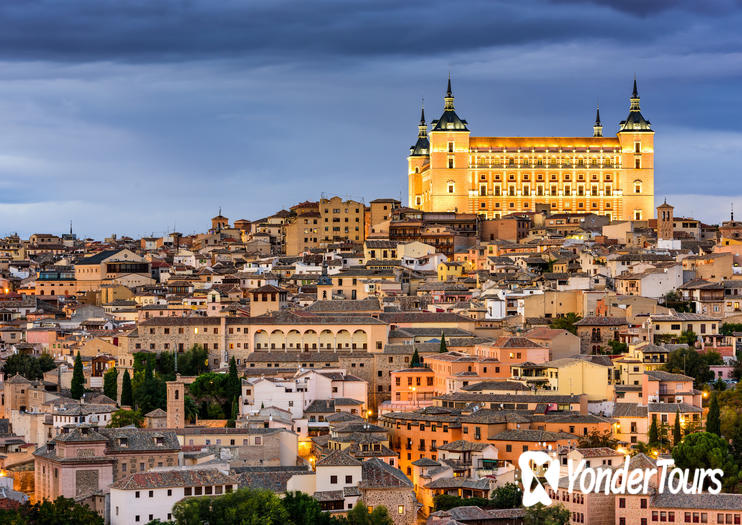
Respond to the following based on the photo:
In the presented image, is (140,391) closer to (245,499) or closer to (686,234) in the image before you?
(245,499)

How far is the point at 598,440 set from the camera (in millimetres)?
51656

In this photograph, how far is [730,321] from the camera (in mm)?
63906

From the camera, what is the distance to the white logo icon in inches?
1807

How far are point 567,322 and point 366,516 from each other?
23.9m

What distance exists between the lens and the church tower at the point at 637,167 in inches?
4483

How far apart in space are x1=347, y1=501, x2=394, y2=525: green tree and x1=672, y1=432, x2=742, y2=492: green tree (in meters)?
9.75

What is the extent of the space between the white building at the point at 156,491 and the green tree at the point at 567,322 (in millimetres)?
23411

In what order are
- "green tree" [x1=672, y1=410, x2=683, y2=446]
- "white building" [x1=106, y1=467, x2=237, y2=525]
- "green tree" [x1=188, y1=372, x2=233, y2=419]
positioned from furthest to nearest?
"green tree" [x1=188, y1=372, x2=233, y2=419], "green tree" [x1=672, y1=410, x2=683, y2=446], "white building" [x1=106, y1=467, x2=237, y2=525]

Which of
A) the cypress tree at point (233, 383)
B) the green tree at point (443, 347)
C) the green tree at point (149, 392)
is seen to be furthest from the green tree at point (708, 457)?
the green tree at point (149, 392)

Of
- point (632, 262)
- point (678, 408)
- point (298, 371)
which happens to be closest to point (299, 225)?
point (632, 262)

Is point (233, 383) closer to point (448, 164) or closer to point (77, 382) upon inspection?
point (77, 382)

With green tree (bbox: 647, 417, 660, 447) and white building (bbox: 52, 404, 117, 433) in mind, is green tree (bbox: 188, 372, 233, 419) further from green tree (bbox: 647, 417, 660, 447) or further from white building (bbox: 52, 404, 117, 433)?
green tree (bbox: 647, 417, 660, 447)

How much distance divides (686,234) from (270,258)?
25.5 metres

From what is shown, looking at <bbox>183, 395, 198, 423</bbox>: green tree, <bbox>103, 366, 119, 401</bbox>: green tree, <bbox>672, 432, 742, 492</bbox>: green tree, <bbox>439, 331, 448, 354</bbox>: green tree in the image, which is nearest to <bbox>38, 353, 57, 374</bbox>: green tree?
<bbox>103, 366, 119, 401</bbox>: green tree
